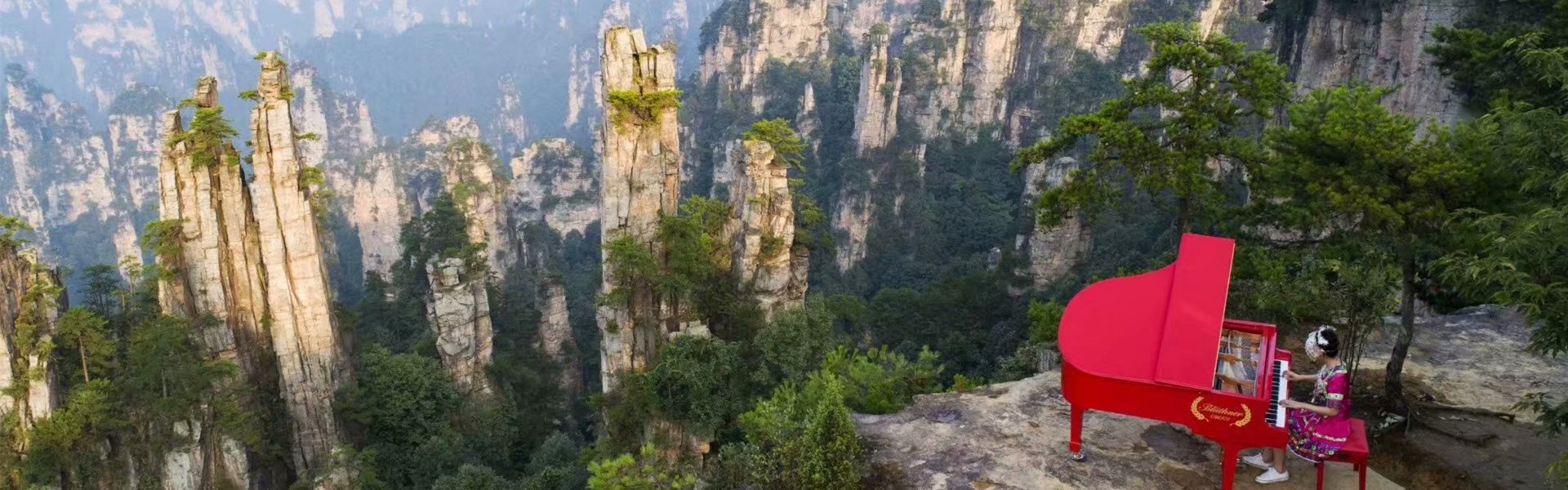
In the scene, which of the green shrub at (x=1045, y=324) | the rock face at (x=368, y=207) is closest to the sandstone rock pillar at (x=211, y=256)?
the green shrub at (x=1045, y=324)

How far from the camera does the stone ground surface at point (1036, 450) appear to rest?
8.26m

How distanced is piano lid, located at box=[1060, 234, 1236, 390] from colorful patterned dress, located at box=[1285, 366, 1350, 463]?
1115 millimetres

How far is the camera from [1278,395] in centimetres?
732

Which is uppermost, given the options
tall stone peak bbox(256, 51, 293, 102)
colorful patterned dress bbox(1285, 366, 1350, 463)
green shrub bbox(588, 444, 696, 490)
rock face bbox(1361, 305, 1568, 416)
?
tall stone peak bbox(256, 51, 293, 102)

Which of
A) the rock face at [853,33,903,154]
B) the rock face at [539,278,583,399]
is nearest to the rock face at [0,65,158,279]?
the rock face at [853,33,903,154]

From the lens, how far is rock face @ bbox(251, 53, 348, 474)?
23469 millimetres

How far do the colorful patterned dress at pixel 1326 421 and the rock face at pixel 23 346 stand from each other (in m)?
26.1

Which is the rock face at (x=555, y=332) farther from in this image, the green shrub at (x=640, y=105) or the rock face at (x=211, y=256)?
the green shrub at (x=640, y=105)

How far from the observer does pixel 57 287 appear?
2330cm

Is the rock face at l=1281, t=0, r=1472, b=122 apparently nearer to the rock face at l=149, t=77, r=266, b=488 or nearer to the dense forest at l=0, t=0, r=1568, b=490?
the dense forest at l=0, t=0, r=1568, b=490

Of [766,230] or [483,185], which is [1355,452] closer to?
[766,230]

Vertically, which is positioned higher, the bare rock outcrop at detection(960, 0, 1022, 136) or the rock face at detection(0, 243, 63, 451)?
the bare rock outcrop at detection(960, 0, 1022, 136)

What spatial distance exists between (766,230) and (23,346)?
1811 cm

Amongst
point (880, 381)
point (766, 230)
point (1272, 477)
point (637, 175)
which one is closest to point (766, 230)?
point (766, 230)
